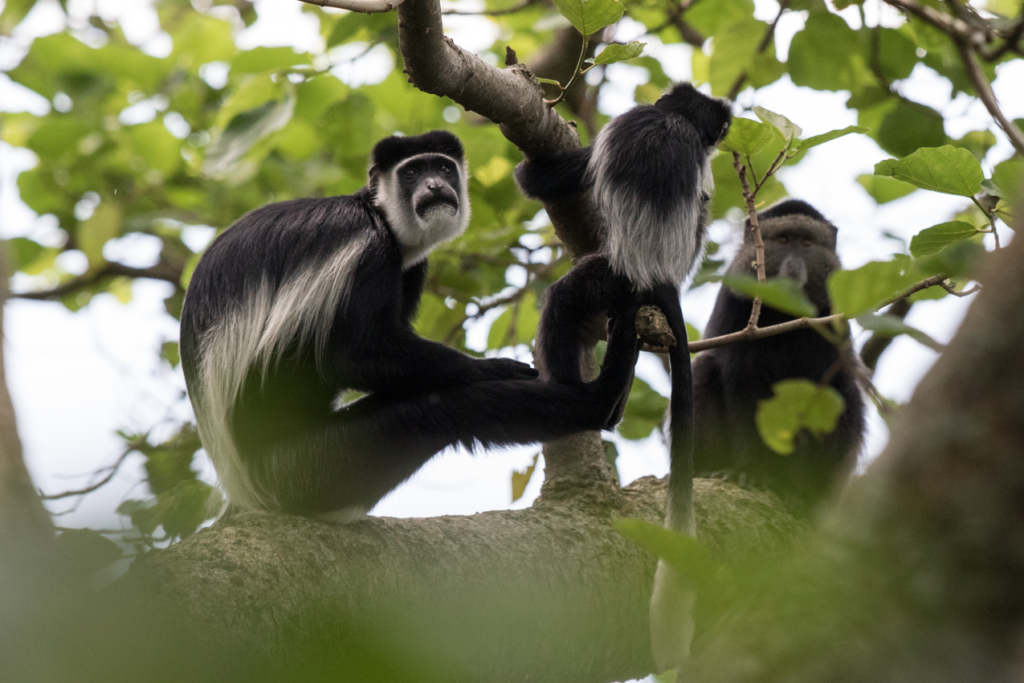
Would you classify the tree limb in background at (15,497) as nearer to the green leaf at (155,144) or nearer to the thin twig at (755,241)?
the thin twig at (755,241)

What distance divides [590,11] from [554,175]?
632 millimetres

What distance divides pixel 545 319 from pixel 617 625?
2.90 ft

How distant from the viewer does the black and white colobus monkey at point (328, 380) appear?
2.19 meters

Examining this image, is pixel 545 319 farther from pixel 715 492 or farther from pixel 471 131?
pixel 471 131

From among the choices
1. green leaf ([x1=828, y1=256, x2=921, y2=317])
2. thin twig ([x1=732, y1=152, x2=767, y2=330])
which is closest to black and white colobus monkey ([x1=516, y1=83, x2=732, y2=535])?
thin twig ([x1=732, y1=152, x2=767, y2=330])

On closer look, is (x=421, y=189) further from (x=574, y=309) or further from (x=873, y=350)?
(x=873, y=350)

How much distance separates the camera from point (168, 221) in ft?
13.4

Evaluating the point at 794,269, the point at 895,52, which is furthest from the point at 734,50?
the point at 794,269

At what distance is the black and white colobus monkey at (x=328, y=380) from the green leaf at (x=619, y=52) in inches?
27.7

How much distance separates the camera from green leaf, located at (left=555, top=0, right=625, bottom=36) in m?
2.00

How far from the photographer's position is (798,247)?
154 inches

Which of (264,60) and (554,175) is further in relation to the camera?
(264,60)

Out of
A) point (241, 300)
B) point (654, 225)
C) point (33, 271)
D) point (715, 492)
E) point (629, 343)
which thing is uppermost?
point (33, 271)

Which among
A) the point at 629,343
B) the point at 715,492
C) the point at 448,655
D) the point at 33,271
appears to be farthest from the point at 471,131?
the point at 33,271
